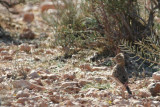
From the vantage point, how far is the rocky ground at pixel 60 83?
400 centimetres

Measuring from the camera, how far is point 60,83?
15.9ft

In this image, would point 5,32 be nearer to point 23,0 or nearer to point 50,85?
point 23,0

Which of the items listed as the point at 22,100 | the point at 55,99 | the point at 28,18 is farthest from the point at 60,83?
the point at 28,18

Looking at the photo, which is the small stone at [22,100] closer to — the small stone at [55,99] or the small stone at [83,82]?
the small stone at [55,99]

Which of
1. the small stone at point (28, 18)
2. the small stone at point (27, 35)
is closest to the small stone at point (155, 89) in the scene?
the small stone at point (27, 35)

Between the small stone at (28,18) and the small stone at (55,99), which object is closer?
the small stone at (55,99)

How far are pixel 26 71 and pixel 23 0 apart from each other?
3509 millimetres

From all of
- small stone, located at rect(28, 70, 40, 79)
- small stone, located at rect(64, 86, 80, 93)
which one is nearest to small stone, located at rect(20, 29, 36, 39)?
small stone, located at rect(28, 70, 40, 79)

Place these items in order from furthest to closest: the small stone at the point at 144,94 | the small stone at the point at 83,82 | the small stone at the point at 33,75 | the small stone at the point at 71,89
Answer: the small stone at the point at 33,75 → the small stone at the point at 83,82 → the small stone at the point at 71,89 → the small stone at the point at 144,94

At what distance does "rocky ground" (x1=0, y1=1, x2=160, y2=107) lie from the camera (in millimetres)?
4004

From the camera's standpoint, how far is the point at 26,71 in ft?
17.6

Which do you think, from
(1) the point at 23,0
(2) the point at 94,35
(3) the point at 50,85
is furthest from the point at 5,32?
(3) the point at 50,85

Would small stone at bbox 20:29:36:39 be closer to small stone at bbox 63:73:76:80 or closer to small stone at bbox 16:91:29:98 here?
small stone at bbox 63:73:76:80

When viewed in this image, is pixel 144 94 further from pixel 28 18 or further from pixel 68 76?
pixel 28 18
